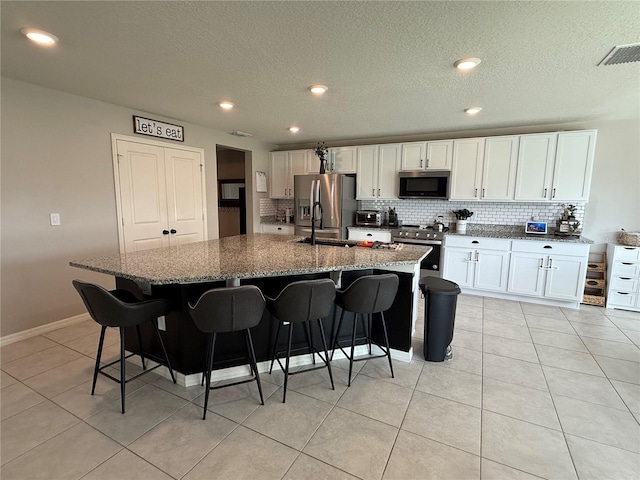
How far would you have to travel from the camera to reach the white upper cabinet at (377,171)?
511 centimetres

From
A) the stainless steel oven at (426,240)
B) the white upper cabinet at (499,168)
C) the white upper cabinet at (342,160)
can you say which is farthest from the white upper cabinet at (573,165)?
the white upper cabinet at (342,160)

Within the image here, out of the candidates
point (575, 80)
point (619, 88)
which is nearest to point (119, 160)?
point (575, 80)

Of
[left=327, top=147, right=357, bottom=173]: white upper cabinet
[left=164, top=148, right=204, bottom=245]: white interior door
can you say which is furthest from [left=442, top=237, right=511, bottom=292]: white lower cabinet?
[left=164, top=148, right=204, bottom=245]: white interior door

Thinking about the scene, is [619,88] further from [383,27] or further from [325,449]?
[325,449]

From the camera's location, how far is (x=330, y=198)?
5.13 m

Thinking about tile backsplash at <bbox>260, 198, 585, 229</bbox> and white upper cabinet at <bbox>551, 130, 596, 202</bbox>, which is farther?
tile backsplash at <bbox>260, 198, 585, 229</bbox>

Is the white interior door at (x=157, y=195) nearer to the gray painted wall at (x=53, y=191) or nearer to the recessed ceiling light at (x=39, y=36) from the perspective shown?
the gray painted wall at (x=53, y=191)

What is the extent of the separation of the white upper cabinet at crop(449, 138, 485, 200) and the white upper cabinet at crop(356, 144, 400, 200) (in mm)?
870

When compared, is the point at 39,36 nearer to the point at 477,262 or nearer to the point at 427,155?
the point at 427,155

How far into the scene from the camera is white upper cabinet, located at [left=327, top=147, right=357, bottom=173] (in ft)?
17.7

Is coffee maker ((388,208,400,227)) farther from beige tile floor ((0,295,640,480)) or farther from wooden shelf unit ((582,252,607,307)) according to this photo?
beige tile floor ((0,295,640,480))

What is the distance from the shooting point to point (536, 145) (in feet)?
13.8

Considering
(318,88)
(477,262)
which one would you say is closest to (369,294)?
(318,88)

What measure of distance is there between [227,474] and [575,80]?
387 cm
